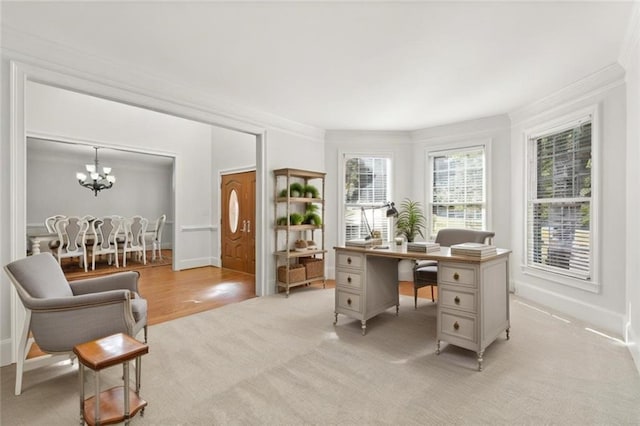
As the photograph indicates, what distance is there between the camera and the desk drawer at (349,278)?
3247mm

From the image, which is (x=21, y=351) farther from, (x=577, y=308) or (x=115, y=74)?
(x=577, y=308)

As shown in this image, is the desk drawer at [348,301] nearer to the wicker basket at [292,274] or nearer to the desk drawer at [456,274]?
the desk drawer at [456,274]

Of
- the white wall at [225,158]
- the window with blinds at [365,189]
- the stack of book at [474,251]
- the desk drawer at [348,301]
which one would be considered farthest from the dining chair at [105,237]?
the stack of book at [474,251]

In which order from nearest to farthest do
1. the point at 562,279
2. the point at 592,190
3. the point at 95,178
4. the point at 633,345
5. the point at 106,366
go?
the point at 106,366 → the point at 633,345 → the point at 592,190 → the point at 562,279 → the point at 95,178

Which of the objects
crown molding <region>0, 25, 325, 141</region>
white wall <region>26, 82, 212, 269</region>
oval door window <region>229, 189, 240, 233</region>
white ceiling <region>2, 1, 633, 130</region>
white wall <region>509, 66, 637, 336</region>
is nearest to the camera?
white ceiling <region>2, 1, 633, 130</region>

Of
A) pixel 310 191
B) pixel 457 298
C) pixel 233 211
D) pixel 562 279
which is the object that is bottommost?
pixel 562 279

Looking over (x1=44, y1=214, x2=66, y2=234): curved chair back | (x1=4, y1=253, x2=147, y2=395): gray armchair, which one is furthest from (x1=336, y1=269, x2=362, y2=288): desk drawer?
(x1=44, y1=214, x2=66, y2=234): curved chair back

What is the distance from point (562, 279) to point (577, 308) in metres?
0.36

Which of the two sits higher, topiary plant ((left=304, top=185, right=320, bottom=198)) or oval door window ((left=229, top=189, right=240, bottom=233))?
topiary plant ((left=304, top=185, right=320, bottom=198))

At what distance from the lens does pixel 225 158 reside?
680cm

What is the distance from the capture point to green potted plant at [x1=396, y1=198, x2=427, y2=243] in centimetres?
531

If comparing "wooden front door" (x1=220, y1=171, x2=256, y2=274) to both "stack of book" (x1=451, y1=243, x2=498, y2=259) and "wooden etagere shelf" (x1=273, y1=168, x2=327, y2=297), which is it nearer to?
"wooden etagere shelf" (x1=273, y1=168, x2=327, y2=297)

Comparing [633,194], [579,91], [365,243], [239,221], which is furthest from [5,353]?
[579,91]

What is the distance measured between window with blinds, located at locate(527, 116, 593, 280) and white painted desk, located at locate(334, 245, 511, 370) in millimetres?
1464
